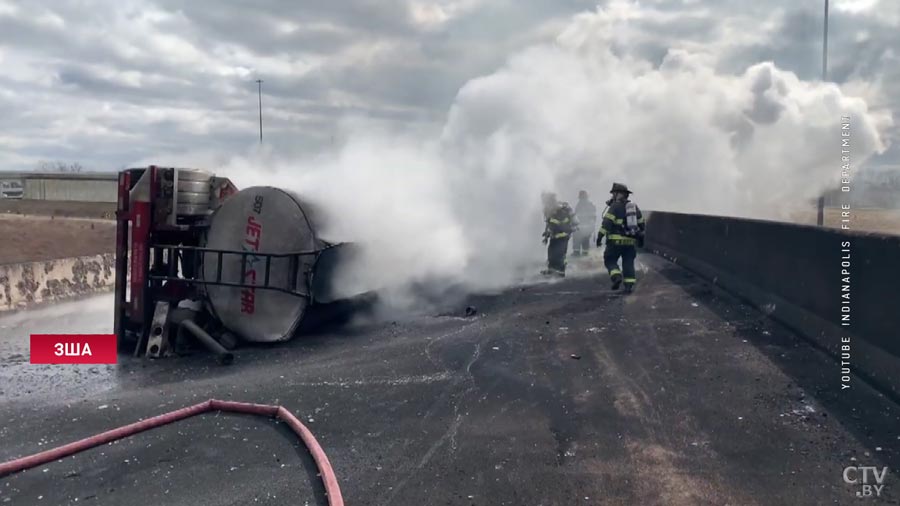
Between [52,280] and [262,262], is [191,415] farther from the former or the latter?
[52,280]

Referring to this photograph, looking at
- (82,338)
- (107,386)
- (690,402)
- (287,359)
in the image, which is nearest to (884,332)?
(690,402)

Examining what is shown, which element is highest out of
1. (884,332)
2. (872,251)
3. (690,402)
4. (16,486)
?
(872,251)

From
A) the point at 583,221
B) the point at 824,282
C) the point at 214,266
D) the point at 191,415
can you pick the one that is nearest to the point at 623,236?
the point at 824,282

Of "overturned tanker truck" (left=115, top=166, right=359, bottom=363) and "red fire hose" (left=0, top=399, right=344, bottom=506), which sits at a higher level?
"overturned tanker truck" (left=115, top=166, right=359, bottom=363)

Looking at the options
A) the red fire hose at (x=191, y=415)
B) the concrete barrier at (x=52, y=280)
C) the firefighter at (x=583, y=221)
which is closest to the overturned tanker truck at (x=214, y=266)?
the red fire hose at (x=191, y=415)

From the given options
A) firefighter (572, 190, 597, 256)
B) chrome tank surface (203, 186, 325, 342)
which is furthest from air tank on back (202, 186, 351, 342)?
firefighter (572, 190, 597, 256)

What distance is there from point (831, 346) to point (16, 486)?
6.75 metres

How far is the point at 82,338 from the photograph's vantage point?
28.3 ft

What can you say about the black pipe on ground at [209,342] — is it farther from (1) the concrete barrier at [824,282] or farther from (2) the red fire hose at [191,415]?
(1) the concrete barrier at [824,282]

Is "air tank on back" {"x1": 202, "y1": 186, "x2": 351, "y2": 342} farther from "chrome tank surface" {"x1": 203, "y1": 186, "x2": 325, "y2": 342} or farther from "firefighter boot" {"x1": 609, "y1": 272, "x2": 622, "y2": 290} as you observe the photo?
"firefighter boot" {"x1": 609, "y1": 272, "x2": 622, "y2": 290}

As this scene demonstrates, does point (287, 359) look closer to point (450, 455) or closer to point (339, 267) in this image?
point (339, 267)

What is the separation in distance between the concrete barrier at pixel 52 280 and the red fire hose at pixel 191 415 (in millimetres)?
7410

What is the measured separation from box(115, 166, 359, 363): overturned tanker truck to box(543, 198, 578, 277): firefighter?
5.78 metres

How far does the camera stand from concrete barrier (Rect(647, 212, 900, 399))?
18.0 ft
